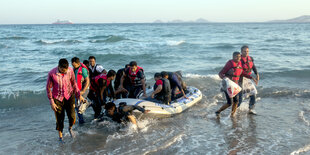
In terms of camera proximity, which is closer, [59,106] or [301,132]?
[59,106]

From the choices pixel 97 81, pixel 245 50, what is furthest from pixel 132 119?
pixel 245 50

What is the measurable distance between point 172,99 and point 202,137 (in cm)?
230

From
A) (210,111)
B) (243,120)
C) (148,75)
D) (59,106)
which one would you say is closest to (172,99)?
(210,111)

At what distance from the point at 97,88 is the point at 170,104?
2033 mm

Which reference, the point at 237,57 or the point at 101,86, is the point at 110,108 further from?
the point at 237,57

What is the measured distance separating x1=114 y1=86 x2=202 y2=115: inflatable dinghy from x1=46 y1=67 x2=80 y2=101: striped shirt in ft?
5.47

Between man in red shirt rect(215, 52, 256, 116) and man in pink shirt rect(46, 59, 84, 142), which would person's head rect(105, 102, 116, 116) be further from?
man in red shirt rect(215, 52, 256, 116)

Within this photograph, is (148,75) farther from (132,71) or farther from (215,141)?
(215,141)

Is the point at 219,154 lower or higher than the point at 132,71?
lower

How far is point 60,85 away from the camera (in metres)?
4.85

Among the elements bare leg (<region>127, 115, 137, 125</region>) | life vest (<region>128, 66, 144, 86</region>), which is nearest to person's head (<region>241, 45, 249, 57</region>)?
life vest (<region>128, 66, 144, 86</region>)

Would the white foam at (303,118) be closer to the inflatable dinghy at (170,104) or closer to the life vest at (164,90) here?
the inflatable dinghy at (170,104)

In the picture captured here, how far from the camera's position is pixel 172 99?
26.3 ft

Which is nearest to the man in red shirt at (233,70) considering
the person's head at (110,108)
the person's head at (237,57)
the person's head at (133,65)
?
the person's head at (237,57)
